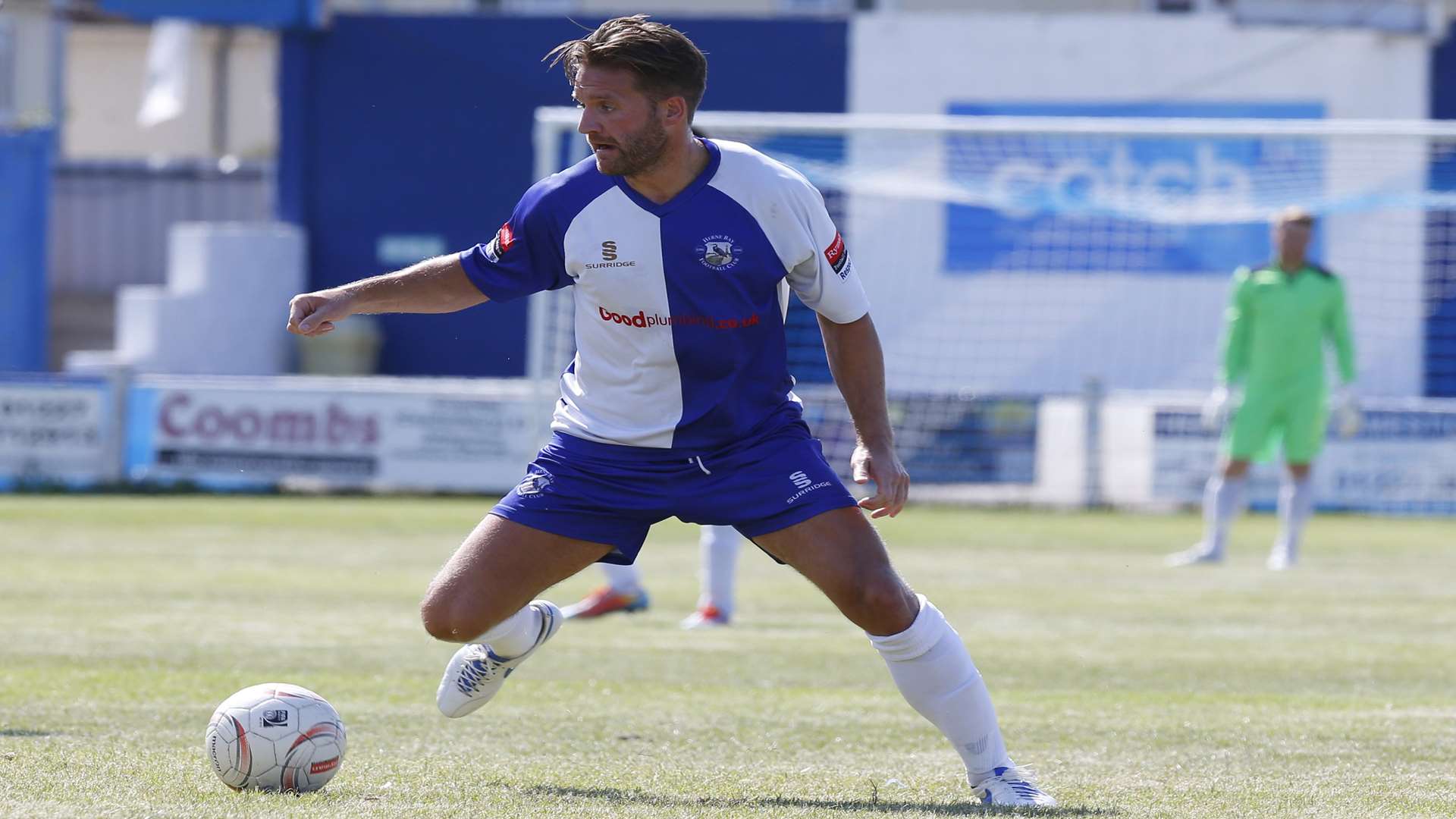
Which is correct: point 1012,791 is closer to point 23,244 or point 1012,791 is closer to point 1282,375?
point 1282,375

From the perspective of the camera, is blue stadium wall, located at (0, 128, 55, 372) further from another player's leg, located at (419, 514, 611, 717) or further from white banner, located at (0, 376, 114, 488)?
another player's leg, located at (419, 514, 611, 717)

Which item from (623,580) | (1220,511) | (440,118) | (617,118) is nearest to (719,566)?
(623,580)

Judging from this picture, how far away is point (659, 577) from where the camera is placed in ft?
42.5

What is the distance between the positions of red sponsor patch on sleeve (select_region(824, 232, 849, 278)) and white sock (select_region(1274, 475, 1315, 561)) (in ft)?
31.1

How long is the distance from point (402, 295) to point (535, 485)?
623mm

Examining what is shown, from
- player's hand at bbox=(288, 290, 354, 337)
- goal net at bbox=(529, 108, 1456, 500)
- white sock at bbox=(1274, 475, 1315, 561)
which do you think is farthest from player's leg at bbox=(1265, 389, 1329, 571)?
player's hand at bbox=(288, 290, 354, 337)

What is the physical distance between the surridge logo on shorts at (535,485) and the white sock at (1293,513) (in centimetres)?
966

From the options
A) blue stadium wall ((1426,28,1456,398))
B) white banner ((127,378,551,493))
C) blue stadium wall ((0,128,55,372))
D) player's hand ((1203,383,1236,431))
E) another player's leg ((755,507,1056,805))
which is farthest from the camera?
blue stadium wall ((0,128,55,372))

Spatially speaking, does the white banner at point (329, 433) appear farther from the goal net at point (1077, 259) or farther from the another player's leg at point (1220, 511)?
the another player's leg at point (1220, 511)

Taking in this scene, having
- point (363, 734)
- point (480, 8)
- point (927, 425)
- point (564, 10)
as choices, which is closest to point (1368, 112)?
point (927, 425)

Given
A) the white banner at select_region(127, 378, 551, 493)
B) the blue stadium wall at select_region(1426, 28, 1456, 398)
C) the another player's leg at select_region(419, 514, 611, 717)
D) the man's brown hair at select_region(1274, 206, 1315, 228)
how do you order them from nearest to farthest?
the another player's leg at select_region(419, 514, 611, 717) < the man's brown hair at select_region(1274, 206, 1315, 228) < the white banner at select_region(127, 378, 551, 493) < the blue stadium wall at select_region(1426, 28, 1456, 398)

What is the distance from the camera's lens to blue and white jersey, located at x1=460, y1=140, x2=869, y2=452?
5.38 metres

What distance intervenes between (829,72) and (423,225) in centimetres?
583

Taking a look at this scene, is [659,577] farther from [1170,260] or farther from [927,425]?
[1170,260]
